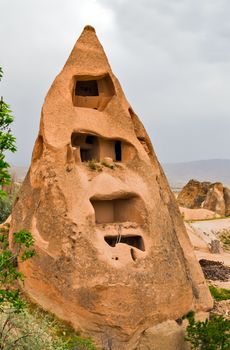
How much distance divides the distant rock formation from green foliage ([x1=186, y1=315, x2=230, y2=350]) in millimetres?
38365

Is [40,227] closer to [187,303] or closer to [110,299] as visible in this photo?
[110,299]

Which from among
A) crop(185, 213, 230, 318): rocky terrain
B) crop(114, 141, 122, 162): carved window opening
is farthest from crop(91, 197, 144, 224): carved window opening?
crop(185, 213, 230, 318): rocky terrain

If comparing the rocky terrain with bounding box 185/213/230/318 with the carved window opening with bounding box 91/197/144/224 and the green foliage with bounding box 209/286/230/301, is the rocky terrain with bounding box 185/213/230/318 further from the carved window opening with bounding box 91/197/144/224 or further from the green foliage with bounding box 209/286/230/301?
the carved window opening with bounding box 91/197/144/224

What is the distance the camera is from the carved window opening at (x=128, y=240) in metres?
14.7

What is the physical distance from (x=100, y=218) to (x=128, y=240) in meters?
1.22

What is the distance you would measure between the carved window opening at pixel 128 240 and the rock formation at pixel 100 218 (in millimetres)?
37

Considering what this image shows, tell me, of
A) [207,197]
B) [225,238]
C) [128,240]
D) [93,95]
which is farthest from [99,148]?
[207,197]

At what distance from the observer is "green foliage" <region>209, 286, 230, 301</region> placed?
19359mm

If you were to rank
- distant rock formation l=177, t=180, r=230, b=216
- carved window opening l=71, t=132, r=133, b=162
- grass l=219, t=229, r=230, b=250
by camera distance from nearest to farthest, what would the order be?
carved window opening l=71, t=132, r=133, b=162
grass l=219, t=229, r=230, b=250
distant rock formation l=177, t=180, r=230, b=216

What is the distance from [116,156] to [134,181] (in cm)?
167

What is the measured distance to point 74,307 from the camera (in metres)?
13.1

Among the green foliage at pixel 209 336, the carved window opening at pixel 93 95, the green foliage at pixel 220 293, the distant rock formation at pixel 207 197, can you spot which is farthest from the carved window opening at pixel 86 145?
the distant rock formation at pixel 207 197

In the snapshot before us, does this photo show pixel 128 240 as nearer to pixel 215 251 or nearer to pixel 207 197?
pixel 215 251

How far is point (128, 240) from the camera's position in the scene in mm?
15180
